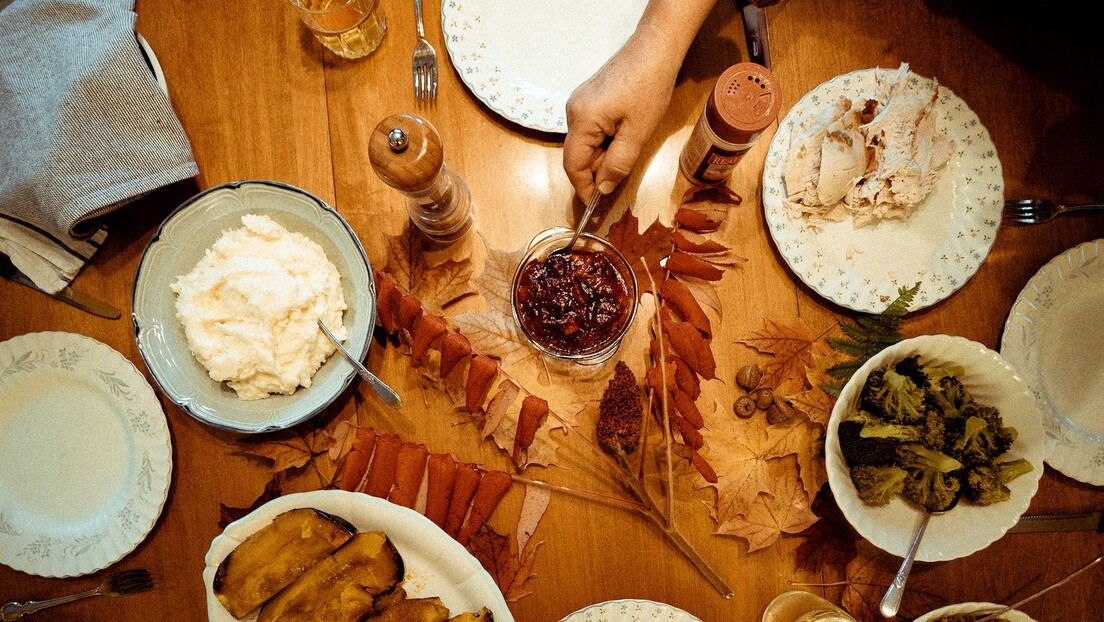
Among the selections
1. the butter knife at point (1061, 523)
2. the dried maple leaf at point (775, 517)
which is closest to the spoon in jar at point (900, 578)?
the dried maple leaf at point (775, 517)

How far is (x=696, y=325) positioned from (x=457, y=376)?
65 cm

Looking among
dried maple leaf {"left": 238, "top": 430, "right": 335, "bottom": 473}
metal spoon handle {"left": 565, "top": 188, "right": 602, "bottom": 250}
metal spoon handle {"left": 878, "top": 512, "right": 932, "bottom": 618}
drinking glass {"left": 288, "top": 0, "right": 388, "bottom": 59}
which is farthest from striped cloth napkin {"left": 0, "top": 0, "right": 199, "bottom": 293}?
metal spoon handle {"left": 878, "top": 512, "right": 932, "bottom": 618}

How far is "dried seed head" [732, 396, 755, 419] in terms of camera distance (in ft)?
5.12

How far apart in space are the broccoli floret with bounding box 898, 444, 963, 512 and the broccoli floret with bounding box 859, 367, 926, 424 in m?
0.08

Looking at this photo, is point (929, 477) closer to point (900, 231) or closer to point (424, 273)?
point (900, 231)

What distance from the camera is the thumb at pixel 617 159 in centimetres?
144

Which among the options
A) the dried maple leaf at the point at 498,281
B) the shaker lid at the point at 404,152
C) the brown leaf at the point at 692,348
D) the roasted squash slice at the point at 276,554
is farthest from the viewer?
the dried maple leaf at the point at 498,281

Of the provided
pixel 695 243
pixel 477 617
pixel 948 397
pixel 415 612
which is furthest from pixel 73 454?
pixel 948 397

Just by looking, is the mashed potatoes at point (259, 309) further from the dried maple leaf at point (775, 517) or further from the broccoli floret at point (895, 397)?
the broccoli floret at point (895, 397)

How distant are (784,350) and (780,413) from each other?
169mm

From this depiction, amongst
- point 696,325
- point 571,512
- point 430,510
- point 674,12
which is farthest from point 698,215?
point 430,510

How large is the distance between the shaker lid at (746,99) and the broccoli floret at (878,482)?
2.75 ft

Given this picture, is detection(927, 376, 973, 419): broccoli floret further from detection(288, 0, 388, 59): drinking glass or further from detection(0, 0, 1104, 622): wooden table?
detection(288, 0, 388, 59): drinking glass

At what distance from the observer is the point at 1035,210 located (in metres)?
1.62
